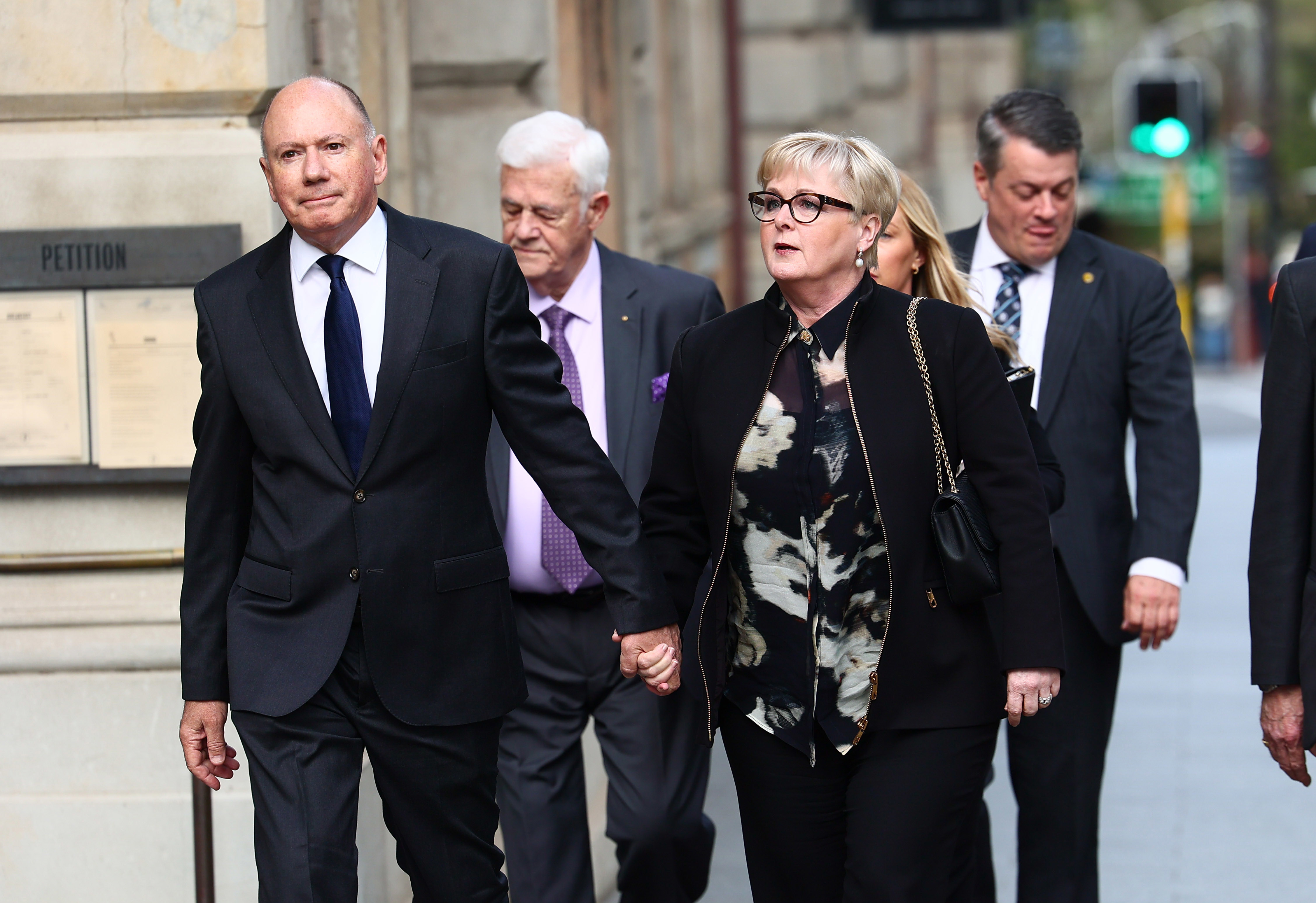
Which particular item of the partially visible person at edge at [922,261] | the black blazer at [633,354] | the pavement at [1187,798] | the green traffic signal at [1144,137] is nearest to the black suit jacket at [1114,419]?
the partially visible person at edge at [922,261]

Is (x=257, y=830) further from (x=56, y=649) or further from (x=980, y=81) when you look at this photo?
(x=980, y=81)

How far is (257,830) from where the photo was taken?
3555 mm

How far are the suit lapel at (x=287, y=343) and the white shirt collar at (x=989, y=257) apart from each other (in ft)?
6.25

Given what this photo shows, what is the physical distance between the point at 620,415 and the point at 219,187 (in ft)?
3.74

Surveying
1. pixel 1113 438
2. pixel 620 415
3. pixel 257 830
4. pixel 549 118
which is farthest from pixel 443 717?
pixel 1113 438

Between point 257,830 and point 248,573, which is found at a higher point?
point 248,573

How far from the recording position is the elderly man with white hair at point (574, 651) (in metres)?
4.40

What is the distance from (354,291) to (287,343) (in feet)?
0.56

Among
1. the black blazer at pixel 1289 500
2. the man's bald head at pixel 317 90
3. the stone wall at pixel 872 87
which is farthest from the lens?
Result: the stone wall at pixel 872 87

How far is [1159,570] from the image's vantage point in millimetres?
4512

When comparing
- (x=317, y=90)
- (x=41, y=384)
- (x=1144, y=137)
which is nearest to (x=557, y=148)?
(x=317, y=90)

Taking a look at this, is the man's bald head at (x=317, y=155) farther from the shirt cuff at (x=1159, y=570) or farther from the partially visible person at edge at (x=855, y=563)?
the shirt cuff at (x=1159, y=570)

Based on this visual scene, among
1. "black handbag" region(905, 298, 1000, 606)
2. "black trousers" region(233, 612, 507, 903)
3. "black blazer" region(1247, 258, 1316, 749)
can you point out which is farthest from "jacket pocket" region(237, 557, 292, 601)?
"black blazer" region(1247, 258, 1316, 749)

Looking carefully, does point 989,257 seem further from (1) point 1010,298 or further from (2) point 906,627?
(2) point 906,627
